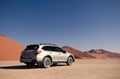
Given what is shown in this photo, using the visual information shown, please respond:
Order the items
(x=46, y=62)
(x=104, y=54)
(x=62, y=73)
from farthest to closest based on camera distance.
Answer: (x=104, y=54), (x=46, y=62), (x=62, y=73)

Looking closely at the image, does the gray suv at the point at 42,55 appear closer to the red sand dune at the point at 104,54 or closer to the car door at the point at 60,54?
the car door at the point at 60,54

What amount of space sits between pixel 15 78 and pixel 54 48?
26.2ft

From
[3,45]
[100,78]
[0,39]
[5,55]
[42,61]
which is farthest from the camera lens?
[0,39]

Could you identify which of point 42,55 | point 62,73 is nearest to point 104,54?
point 42,55

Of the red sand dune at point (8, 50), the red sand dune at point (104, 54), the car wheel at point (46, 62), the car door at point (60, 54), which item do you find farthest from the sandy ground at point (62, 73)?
the red sand dune at point (104, 54)

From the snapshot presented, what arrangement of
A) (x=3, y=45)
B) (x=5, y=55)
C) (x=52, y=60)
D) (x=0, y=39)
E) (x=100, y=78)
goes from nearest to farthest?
(x=100, y=78), (x=52, y=60), (x=5, y=55), (x=3, y=45), (x=0, y=39)

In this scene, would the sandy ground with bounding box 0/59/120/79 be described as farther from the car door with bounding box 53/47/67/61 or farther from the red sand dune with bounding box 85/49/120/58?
the red sand dune with bounding box 85/49/120/58

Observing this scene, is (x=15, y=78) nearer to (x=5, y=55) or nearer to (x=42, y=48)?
(x=42, y=48)

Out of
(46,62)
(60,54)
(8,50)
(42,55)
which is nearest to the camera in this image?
(42,55)

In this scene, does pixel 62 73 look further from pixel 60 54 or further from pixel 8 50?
pixel 8 50

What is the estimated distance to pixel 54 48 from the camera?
17.3m

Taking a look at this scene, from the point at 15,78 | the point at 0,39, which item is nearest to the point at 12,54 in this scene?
the point at 0,39

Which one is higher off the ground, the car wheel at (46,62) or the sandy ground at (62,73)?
the car wheel at (46,62)

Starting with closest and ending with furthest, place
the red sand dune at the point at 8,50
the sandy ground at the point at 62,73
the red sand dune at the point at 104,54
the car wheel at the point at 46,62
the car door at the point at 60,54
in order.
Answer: the sandy ground at the point at 62,73 → the car wheel at the point at 46,62 → the car door at the point at 60,54 → the red sand dune at the point at 8,50 → the red sand dune at the point at 104,54
